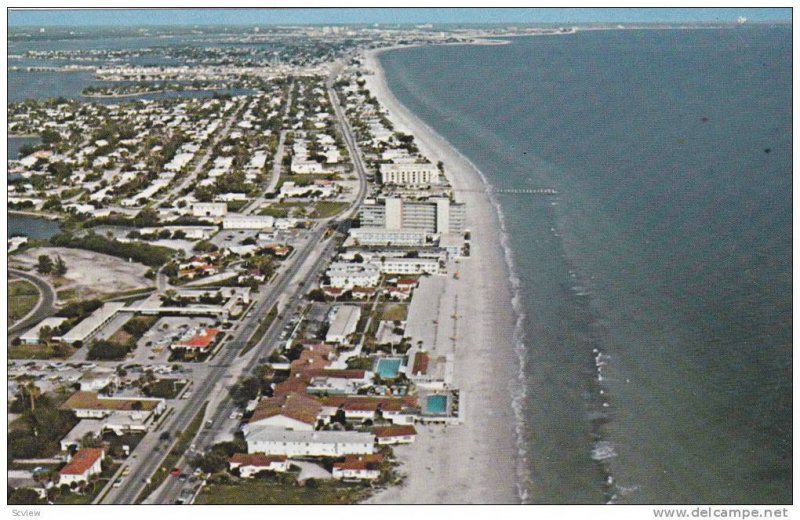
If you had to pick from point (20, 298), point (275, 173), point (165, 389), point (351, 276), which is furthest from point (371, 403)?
point (275, 173)

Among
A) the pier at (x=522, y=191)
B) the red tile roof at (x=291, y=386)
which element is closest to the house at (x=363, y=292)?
the red tile roof at (x=291, y=386)

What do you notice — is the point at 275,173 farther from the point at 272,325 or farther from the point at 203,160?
the point at 272,325

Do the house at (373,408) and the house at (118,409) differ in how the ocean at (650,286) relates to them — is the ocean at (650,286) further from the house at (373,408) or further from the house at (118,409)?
the house at (118,409)

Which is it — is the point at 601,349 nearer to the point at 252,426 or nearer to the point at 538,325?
the point at 538,325

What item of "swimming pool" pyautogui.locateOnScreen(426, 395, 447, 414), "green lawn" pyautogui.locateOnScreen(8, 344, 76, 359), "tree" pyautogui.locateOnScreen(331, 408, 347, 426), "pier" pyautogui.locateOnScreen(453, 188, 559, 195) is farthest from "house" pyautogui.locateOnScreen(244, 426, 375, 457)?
"pier" pyautogui.locateOnScreen(453, 188, 559, 195)

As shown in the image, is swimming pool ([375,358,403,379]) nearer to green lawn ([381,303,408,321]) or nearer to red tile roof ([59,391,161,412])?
green lawn ([381,303,408,321])
